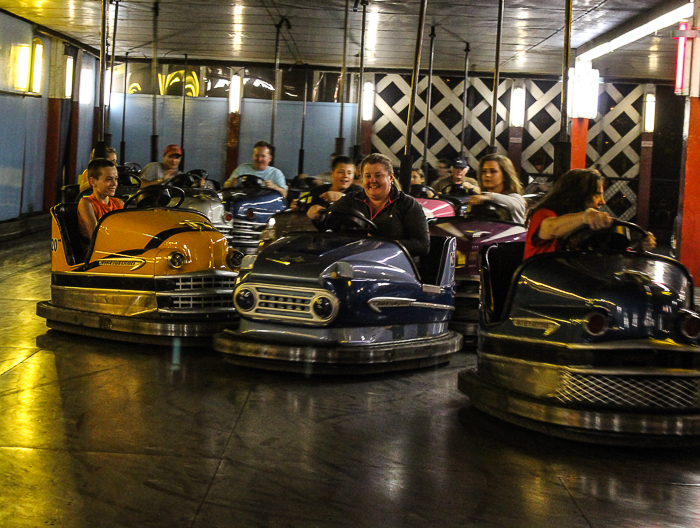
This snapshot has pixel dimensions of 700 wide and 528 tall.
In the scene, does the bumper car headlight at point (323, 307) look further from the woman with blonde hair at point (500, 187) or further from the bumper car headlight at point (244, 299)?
the woman with blonde hair at point (500, 187)

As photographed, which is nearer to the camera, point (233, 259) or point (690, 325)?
point (690, 325)

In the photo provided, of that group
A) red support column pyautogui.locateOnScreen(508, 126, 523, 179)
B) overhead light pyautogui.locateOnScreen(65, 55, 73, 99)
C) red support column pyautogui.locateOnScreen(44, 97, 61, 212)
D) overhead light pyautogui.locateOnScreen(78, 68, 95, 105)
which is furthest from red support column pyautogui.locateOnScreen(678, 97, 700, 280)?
overhead light pyautogui.locateOnScreen(78, 68, 95, 105)

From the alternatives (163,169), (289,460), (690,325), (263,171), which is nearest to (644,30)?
(263,171)

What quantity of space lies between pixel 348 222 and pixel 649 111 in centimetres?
1001

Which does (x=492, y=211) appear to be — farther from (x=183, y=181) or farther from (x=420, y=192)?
(x=183, y=181)

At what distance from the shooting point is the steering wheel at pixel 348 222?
3.66 meters

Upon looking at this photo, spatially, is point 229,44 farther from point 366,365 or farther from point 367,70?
point 366,365

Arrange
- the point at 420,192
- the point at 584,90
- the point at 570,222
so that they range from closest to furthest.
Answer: the point at 570,222, the point at 420,192, the point at 584,90

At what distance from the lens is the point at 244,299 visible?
135 inches

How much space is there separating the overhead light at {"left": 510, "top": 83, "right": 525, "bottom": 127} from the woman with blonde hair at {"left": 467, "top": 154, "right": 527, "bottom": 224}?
25.7ft

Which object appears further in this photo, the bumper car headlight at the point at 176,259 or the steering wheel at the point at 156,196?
the steering wheel at the point at 156,196

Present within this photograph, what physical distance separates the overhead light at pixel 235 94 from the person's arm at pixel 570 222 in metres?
10.3

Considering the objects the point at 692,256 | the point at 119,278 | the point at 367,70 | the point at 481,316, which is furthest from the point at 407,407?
the point at 367,70

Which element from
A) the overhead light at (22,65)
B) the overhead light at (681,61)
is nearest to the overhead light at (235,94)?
the overhead light at (22,65)
